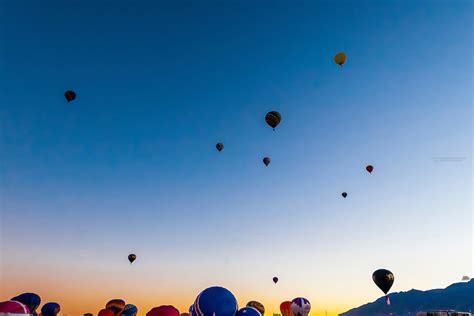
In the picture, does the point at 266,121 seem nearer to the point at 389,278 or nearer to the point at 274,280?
the point at 389,278

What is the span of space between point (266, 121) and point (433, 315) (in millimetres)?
18152

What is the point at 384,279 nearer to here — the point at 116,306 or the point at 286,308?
the point at 286,308

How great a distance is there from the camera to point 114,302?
4516 cm

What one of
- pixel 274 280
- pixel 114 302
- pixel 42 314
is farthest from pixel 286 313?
pixel 42 314

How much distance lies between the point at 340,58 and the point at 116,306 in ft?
111

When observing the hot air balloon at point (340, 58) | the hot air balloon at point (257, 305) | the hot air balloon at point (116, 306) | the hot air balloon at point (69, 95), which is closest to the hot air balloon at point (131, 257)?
the hot air balloon at point (116, 306)

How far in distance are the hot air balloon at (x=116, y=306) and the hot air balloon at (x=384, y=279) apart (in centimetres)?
2660

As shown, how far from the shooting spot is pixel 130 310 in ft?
153

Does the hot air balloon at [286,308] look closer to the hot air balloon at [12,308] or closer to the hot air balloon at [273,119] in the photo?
the hot air balloon at [273,119]

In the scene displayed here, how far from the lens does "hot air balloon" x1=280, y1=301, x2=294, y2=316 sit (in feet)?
133

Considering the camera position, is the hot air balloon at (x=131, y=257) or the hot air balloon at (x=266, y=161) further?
the hot air balloon at (x=131, y=257)

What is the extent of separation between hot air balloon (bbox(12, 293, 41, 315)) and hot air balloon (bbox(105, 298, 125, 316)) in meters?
7.40

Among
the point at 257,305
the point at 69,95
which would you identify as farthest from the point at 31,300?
the point at 257,305

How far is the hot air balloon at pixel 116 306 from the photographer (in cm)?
4403
